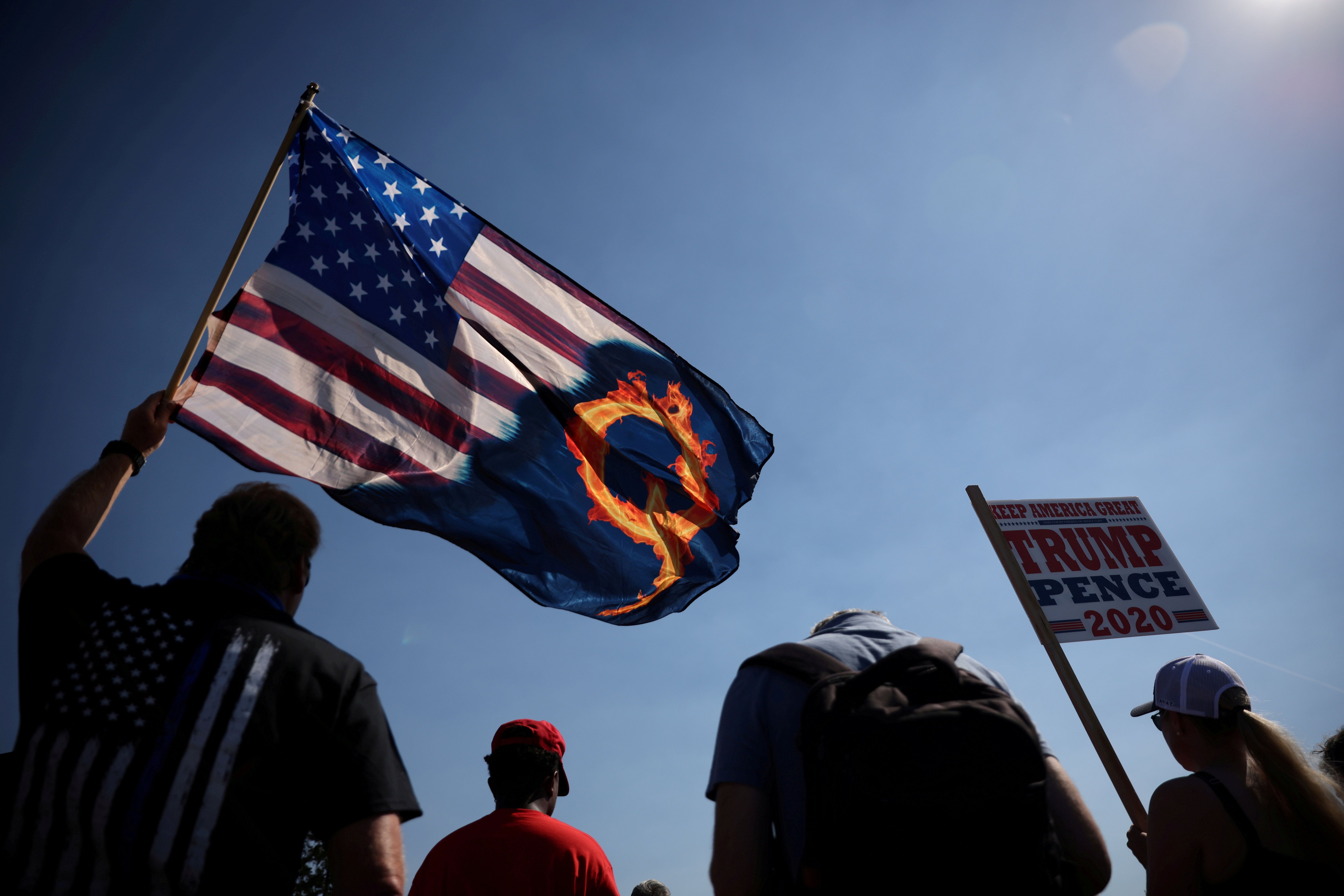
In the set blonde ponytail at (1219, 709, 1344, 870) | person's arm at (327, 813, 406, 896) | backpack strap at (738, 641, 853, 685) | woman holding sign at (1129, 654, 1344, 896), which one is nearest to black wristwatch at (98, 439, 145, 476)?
person's arm at (327, 813, 406, 896)

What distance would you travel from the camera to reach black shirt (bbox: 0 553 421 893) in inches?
64.9

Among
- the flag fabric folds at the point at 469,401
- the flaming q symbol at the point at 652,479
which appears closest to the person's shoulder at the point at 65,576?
the flag fabric folds at the point at 469,401

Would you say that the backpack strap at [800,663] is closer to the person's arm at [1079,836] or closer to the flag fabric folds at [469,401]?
the person's arm at [1079,836]

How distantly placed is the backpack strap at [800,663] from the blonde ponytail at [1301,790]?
1.71 meters

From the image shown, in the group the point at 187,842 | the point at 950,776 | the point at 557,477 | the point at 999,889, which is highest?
the point at 557,477

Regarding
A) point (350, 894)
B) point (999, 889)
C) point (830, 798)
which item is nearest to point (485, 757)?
point (350, 894)

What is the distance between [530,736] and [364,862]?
73.3 inches

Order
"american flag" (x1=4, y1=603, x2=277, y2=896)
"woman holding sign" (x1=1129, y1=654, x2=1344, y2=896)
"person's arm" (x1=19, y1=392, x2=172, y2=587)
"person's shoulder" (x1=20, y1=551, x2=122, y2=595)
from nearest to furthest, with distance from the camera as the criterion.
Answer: "american flag" (x1=4, y1=603, x2=277, y2=896)
"person's shoulder" (x1=20, y1=551, x2=122, y2=595)
"person's arm" (x1=19, y1=392, x2=172, y2=587)
"woman holding sign" (x1=1129, y1=654, x2=1344, y2=896)

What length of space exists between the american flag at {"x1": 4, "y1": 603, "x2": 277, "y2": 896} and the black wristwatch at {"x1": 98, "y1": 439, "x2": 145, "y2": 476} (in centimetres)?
110

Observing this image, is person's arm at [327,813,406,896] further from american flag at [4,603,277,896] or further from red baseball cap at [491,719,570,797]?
red baseball cap at [491,719,570,797]

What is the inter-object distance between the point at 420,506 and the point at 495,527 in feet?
1.56

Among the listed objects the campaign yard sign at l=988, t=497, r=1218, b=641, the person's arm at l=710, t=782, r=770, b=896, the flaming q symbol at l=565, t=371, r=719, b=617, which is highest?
the flaming q symbol at l=565, t=371, r=719, b=617

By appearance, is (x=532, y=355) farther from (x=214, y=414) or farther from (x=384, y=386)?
(x=214, y=414)

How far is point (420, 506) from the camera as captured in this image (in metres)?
4.47
